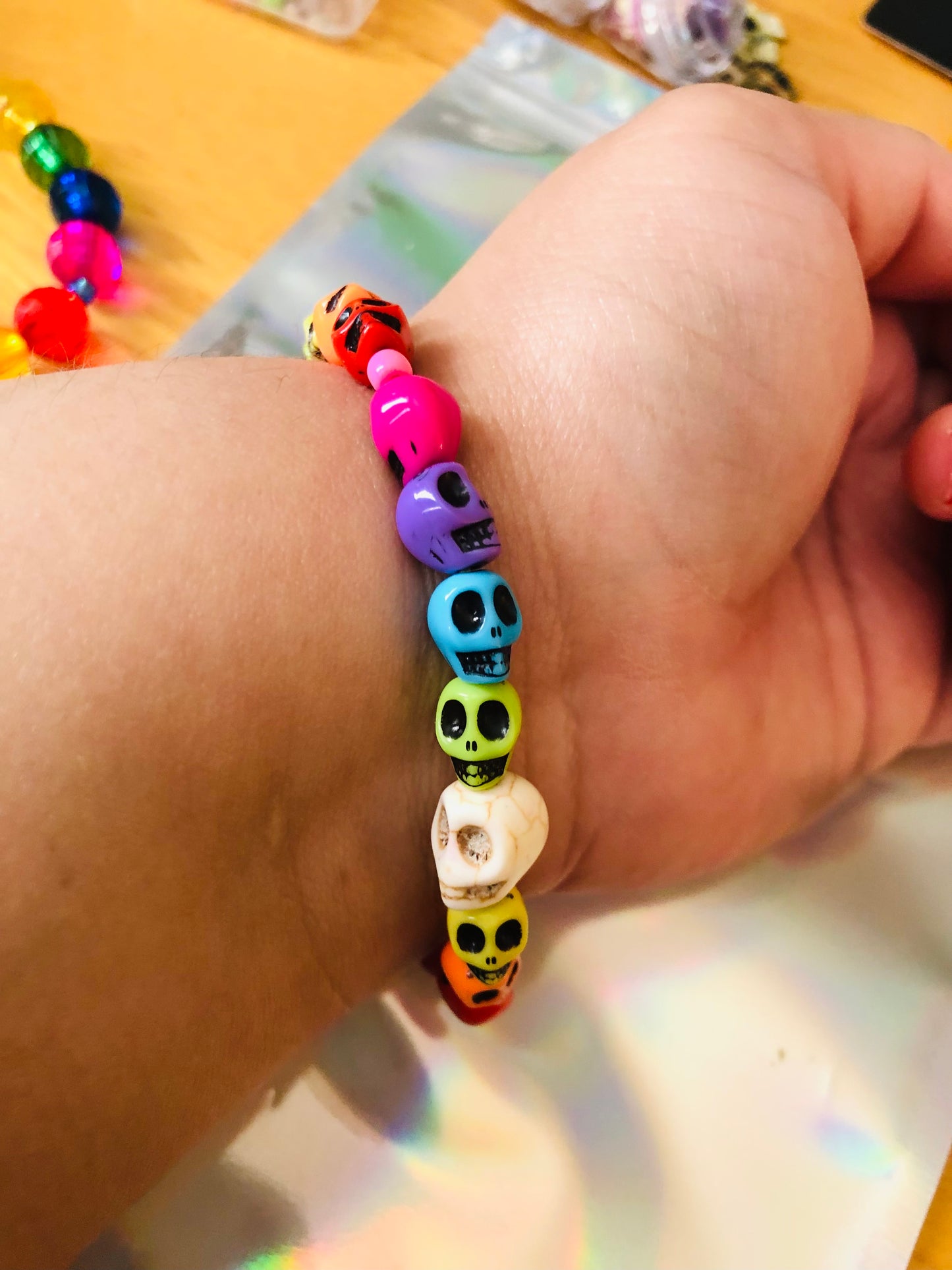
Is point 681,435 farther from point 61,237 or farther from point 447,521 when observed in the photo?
point 61,237

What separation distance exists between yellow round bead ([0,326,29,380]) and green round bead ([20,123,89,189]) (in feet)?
0.46

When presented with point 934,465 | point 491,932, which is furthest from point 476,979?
point 934,465

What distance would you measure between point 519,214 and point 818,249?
165mm

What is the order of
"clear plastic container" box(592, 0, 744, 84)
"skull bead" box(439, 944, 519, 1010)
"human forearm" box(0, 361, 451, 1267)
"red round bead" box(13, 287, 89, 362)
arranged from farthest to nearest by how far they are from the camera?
"clear plastic container" box(592, 0, 744, 84), "red round bead" box(13, 287, 89, 362), "skull bead" box(439, 944, 519, 1010), "human forearm" box(0, 361, 451, 1267)

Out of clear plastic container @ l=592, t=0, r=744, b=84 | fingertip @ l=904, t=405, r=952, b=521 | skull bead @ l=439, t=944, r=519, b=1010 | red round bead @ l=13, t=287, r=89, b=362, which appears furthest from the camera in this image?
clear plastic container @ l=592, t=0, r=744, b=84

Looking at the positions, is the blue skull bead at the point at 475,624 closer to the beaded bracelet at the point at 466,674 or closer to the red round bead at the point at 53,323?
the beaded bracelet at the point at 466,674

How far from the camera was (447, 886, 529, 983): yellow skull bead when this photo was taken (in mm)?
424

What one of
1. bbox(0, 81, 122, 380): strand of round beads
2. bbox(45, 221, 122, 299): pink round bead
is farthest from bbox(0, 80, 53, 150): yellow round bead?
bbox(45, 221, 122, 299): pink round bead

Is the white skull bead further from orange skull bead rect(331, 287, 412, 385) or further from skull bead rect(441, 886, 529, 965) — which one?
orange skull bead rect(331, 287, 412, 385)

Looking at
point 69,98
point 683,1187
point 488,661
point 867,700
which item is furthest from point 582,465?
point 69,98

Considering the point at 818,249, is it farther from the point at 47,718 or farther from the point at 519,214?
the point at 47,718

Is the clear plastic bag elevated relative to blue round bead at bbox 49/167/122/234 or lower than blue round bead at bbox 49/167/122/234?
elevated

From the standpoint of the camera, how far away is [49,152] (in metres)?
0.74

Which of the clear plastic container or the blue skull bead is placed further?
the clear plastic container
